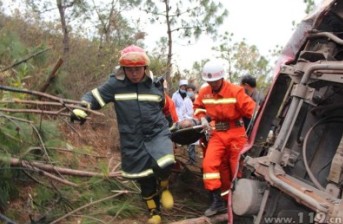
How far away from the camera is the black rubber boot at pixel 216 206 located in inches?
178

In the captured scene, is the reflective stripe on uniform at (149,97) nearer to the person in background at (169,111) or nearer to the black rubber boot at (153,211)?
the person in background at (169,111)

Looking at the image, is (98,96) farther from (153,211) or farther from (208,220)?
(208,220)

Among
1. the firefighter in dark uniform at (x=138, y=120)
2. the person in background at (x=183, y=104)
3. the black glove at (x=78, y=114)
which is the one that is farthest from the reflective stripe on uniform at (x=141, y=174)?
the person in background at (x=183, y=104)

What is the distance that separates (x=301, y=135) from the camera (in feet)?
10.4

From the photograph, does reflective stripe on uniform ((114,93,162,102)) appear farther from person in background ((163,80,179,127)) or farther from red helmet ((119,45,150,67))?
person in background ((163,80,179,127))

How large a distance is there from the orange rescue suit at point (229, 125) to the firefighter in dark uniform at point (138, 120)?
1.76 ft

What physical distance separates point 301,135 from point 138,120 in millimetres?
1741

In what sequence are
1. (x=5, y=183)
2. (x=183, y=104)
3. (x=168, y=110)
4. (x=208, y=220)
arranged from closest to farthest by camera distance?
(x=5, y=183) → (x=208, y=220) → (x=168, y=110) → (x=183, y=104)

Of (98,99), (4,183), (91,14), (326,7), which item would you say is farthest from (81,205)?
(91,14)

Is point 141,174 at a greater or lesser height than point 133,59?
lesser

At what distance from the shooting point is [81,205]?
4.56m

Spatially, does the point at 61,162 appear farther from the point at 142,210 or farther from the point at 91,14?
the point at 91,14

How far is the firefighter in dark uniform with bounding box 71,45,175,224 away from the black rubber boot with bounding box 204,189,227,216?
1.73 ft

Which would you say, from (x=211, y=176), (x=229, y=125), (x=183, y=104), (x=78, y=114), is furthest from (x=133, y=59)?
(x=183, y=104)
